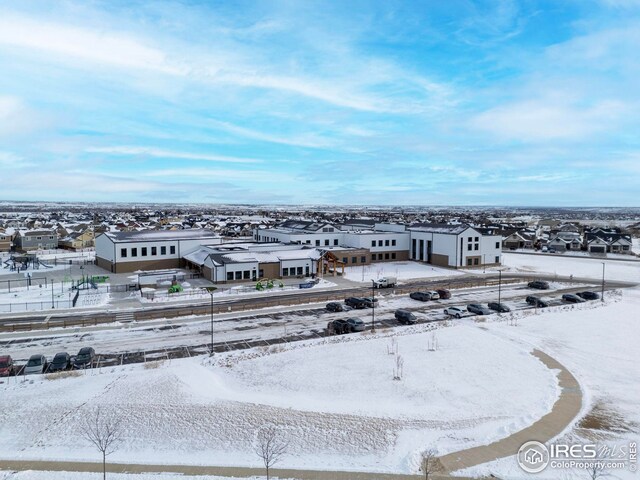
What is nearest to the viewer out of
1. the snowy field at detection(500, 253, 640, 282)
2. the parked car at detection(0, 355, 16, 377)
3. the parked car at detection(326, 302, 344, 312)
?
the parked car at detection(0, 355, 16, 377)

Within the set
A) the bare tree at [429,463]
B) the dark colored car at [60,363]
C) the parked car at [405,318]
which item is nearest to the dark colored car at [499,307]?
the parked car at [405,318]

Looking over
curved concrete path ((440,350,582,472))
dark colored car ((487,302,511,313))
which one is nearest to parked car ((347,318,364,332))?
curved concrete path ((440,350,582,472))

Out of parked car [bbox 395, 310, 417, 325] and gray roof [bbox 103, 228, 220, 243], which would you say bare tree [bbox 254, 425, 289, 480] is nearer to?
parked car [bbox 395, 310, 417, 325]

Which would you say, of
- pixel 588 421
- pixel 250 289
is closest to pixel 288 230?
pixel 250 289

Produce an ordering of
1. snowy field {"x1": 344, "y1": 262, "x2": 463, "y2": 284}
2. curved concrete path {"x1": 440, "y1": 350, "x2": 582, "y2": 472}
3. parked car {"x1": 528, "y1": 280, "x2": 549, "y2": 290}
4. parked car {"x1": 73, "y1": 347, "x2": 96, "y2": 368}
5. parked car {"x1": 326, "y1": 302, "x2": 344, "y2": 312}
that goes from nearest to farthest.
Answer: curved concrete path {"x1": 440, "y1": 350, "x2": 582, "y2": 472} < parked car {"x1": 73, "y1": 347, "x2": 96, "y2": 368} < parked car {"x1": 326, "y1": 302, "x2": 344, "y2": 312} < parked car {"x1": 528, "y1": 280, "x2": 549, "y2": 290} < snowy field {"x1": 344, "y1": 262, "x2": 463, "y2": 284}

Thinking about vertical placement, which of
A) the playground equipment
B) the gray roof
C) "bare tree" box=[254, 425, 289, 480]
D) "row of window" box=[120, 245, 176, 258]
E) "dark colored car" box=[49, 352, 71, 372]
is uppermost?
the gray roof

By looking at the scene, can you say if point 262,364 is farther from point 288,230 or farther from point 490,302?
point 288,230

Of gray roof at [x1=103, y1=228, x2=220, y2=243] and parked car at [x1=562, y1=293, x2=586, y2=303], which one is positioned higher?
gray roof at [x1=103, y1=228, x2=220, y2=243]
